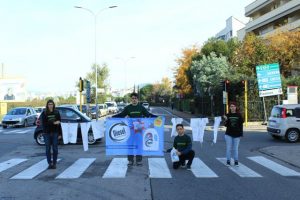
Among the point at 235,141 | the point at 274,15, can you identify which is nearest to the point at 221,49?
the point at 274,15

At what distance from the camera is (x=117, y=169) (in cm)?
1190

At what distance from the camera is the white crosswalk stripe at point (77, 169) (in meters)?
10.9

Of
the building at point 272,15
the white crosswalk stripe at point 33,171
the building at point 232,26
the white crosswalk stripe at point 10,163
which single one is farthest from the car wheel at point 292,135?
the building at point 232,26

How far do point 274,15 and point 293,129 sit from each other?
43363mm

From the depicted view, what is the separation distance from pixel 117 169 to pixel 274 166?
4.19 m

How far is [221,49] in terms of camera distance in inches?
2279

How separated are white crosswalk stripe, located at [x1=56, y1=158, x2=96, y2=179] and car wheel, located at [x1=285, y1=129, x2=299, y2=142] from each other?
9742 mm

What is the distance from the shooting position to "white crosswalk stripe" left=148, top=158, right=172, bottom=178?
1098cm

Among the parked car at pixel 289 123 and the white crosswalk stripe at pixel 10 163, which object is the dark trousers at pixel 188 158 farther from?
the parked car at pixel 289 123

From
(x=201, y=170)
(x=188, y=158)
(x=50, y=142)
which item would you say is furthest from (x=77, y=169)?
(x=201, y=170)

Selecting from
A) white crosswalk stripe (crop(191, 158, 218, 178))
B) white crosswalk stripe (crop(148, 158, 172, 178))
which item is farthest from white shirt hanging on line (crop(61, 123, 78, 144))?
white crosswalk stripe (crop(191, 158, 218, 178))

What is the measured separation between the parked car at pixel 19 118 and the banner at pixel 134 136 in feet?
74.6

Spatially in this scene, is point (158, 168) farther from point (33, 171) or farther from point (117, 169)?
point (33, 171)

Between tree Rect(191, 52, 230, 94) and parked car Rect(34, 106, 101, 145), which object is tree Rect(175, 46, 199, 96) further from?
parked car Rect(34, 106, 101, 145)
